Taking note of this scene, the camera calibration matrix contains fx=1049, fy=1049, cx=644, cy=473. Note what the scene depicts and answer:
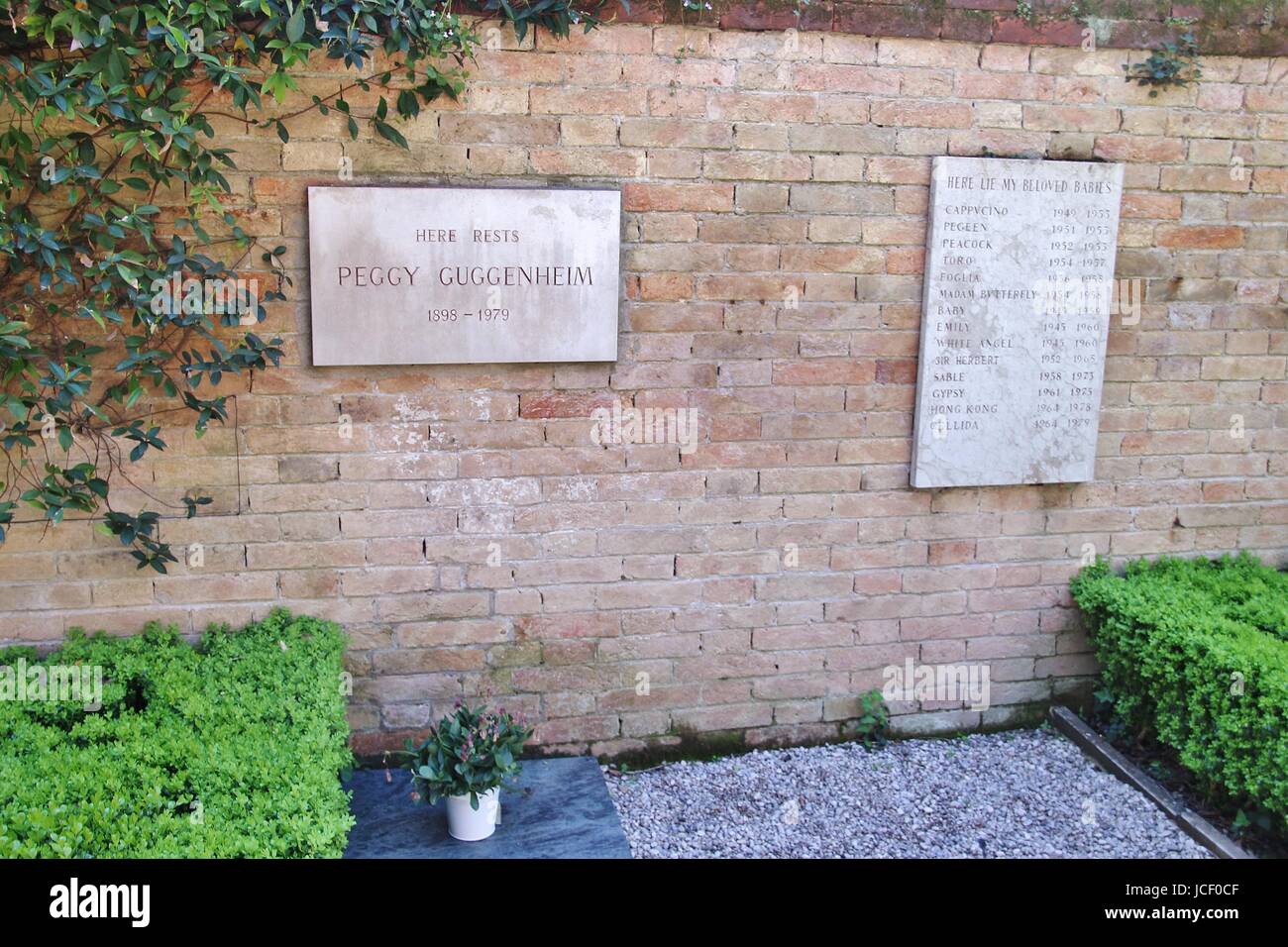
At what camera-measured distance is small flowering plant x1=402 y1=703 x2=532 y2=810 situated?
11.1 ft

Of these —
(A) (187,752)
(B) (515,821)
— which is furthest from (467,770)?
(A) (187,752)

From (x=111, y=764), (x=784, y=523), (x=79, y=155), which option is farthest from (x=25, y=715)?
(x=784, y=523)

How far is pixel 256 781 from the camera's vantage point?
9.31ft

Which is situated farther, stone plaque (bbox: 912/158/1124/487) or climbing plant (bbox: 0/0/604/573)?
stone plaque (bbox: 912/158/1124/487)

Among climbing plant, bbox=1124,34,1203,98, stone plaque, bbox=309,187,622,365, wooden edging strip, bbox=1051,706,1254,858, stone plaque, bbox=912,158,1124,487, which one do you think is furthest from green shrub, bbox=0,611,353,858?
climbing plant, bbox=1124,34,1203,98

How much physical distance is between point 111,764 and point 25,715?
1.92ft

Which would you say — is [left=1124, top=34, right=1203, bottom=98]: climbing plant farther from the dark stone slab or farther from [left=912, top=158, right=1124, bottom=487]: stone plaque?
the dark stone slab

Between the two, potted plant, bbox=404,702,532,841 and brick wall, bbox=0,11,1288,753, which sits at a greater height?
brick wall, bbox=0,11,1288,753

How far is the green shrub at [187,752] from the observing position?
8.36 feet

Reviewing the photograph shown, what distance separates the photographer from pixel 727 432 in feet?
13.6

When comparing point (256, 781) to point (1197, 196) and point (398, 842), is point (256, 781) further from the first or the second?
point (1197, 196)

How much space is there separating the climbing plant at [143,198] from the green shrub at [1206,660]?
3.16 metres

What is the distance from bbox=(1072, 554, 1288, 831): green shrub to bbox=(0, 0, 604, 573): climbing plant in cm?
316
